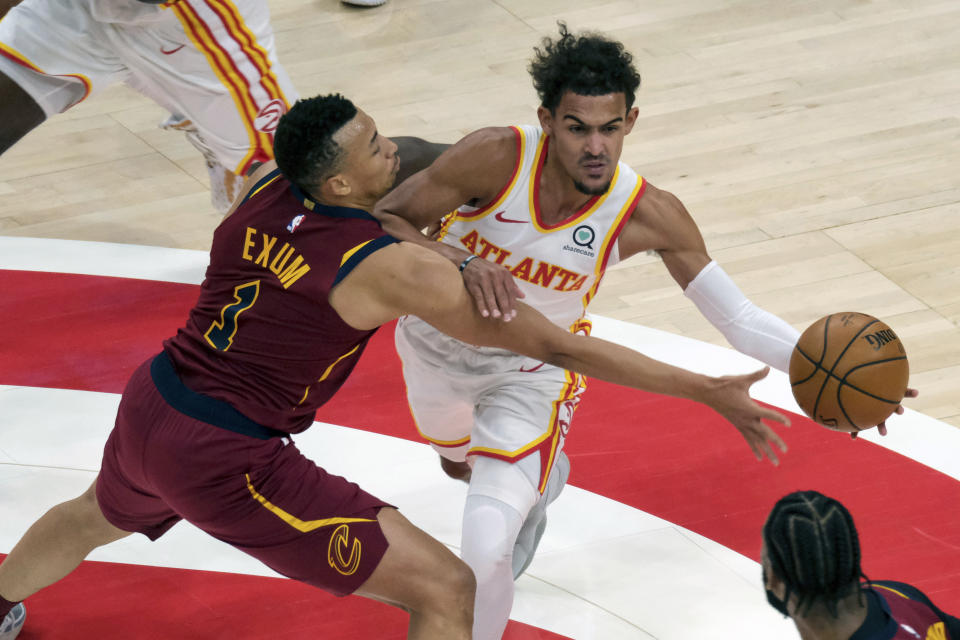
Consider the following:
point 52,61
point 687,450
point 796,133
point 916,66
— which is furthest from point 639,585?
point 916,66

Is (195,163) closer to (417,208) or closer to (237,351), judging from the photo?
(417,208)

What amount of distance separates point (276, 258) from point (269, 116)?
7.25ft

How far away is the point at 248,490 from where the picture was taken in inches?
139

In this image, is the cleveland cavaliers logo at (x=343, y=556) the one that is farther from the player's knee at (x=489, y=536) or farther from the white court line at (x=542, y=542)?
the white court line at (x=542, y=542)

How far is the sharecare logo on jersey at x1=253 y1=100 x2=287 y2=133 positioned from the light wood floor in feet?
4.31

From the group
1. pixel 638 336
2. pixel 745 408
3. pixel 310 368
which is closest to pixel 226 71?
pixel 638 336

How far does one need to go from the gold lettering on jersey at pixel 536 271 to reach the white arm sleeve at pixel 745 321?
14.2 inches

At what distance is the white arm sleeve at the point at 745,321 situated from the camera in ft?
13.8

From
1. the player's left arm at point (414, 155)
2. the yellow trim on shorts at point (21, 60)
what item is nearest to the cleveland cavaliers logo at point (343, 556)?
the player's left arm at point (414, 155)

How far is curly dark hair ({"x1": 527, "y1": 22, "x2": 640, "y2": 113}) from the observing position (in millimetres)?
4109

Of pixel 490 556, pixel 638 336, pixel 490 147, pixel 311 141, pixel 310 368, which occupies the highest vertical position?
pixel 311 141

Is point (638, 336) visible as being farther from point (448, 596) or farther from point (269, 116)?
point (448, 596)

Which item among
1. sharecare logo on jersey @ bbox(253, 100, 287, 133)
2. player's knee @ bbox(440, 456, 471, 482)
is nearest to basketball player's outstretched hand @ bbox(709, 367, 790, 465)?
player's knee @ bbox(440, 456, 471, 482)

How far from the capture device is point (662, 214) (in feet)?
13.9
